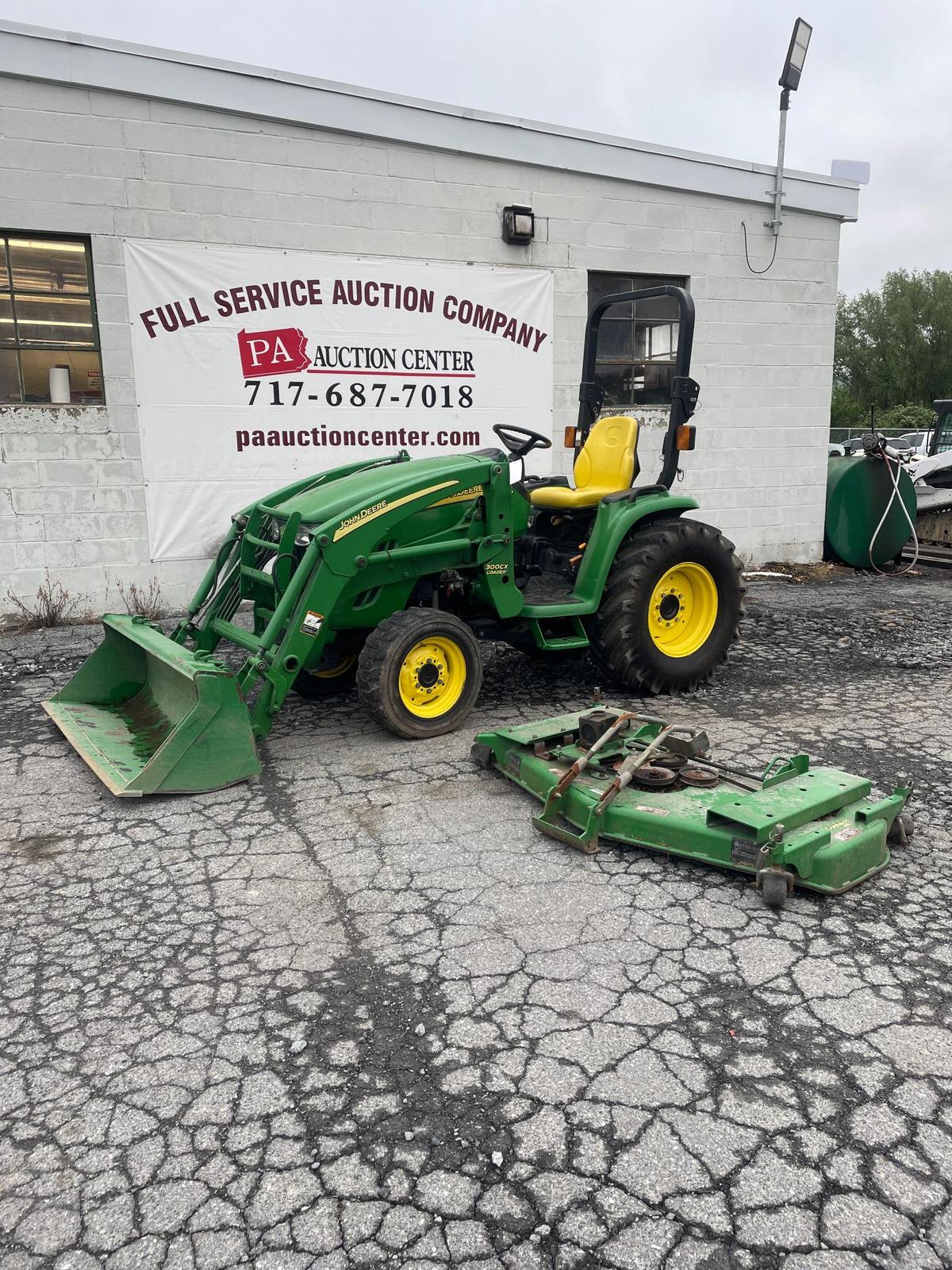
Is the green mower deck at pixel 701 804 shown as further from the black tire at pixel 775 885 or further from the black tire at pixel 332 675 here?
the black tire at pixel 332 675

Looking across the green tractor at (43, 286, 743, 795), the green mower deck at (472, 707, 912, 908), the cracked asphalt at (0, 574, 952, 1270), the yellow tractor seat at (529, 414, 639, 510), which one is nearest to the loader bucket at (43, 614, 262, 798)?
the green tractor at (43, 286, 743, 795)

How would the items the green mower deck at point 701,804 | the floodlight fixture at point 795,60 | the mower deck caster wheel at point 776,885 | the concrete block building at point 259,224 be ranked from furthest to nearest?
1. the floodlight fixture at point 795,60
2. the concrete block building at point 259,224
3. the green mower deck at point 701,804
4. the mower deck caster wheel at point 776,885

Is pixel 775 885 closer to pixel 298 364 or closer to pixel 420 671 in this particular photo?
pixel 420 671

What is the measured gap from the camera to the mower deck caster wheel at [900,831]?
3518 millimetres

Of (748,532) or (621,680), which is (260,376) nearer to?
(621,680)

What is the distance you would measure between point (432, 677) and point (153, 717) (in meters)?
1.40

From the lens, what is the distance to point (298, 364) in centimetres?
780

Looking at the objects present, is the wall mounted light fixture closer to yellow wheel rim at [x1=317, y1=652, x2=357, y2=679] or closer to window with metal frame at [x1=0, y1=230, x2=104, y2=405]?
window with metal frame at [x1=0, y1=230, x2=104, y2=405]

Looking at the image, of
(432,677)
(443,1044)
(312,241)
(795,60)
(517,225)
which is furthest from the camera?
(795,60)

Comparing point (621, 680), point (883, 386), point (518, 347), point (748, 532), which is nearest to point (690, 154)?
point (518, 347)

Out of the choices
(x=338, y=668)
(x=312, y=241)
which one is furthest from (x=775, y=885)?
(x=312, y=241)

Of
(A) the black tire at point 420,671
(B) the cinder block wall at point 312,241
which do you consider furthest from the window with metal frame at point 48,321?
(A) the black tire at point 420,671

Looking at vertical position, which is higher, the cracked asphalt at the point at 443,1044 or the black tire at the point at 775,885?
the black tire at the point at 775,885

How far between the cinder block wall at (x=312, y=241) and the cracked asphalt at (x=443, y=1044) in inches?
145
